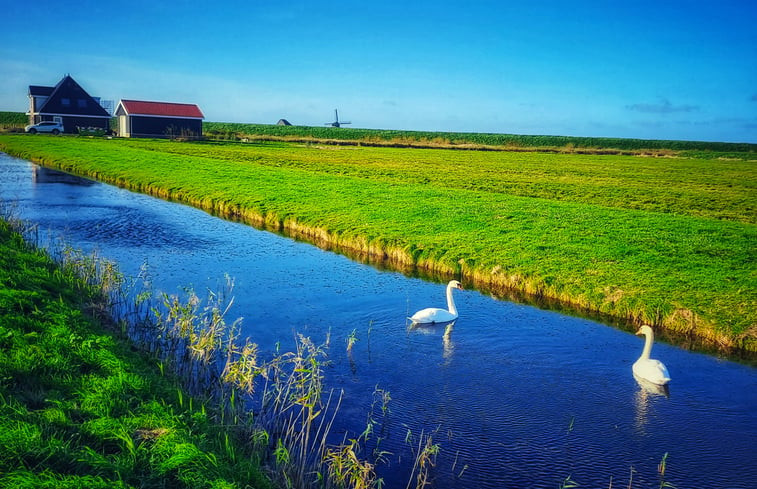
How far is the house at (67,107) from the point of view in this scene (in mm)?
93938

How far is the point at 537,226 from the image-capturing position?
24703 millimetres

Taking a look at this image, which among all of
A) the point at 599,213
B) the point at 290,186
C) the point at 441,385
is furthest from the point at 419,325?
the point at 290,186

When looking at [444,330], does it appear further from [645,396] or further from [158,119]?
[158,119]

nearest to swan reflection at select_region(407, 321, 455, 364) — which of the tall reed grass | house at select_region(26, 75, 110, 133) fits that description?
the tall reed grass

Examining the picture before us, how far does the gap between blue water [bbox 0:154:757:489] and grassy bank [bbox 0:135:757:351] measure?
1636 mm

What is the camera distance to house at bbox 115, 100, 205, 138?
88250 mm

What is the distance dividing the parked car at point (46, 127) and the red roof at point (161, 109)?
48.5 feet

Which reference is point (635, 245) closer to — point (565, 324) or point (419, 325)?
point (565, 324)

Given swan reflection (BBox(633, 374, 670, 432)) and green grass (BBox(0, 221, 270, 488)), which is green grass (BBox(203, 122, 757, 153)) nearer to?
swan reflection (BBox(633, 374, 670, 432))

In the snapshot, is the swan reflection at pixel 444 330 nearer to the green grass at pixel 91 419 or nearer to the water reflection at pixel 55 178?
the green grass at pixel 91 419

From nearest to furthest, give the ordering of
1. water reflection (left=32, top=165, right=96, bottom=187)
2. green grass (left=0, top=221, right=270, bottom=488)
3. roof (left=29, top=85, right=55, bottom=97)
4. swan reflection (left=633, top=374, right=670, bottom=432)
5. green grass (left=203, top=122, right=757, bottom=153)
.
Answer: green grass (left=0, top=221, right=270, bottom=488) → swan reflection (left=633, top=374, right=670, bottom=432) → water reflection (left=32, top=165, right=96, bottom=187) → roof (left=29, top=85, right=55, bottom=97) → green grass (left=203, top=122, right=757, bottom=153)

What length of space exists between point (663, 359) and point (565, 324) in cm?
271

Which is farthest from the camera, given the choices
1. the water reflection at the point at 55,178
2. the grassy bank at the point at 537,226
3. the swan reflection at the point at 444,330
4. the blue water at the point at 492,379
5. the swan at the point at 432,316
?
the water reflection at the point at 55,178

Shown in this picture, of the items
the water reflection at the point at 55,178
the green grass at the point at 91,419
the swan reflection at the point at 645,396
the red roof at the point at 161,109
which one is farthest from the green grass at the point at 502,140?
the green grass at the point at 91,419
